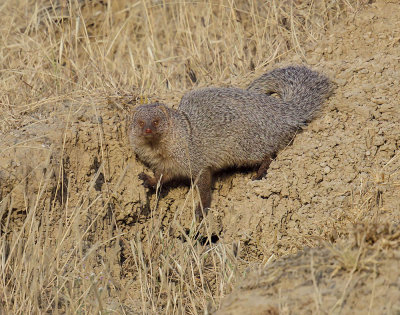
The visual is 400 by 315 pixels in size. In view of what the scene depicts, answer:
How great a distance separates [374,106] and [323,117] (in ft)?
1.22

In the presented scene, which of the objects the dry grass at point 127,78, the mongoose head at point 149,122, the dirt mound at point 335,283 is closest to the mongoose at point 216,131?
the mongoose head at point 149,122

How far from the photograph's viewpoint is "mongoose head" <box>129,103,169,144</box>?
13.2 feet

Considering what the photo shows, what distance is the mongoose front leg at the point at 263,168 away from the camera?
4227 mm

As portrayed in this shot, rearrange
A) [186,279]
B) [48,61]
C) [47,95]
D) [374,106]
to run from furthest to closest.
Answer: [48,61] < [47,95] < [374,106] < [186,279]

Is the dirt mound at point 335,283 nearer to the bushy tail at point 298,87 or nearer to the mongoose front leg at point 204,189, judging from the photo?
the mongoose front leg at point 204,189

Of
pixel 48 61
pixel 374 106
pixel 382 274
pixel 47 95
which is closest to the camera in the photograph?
pixel 382 274

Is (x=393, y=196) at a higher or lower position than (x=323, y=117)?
lower

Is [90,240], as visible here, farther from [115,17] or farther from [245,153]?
[115,17]

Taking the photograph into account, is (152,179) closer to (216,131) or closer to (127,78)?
(216,131)

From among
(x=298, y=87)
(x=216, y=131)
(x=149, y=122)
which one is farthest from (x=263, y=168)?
(x=149, y=122)

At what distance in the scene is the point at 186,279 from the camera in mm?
3459

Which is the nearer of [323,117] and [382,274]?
[382,274]

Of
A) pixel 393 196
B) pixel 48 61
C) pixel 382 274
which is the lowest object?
pixel 393 196

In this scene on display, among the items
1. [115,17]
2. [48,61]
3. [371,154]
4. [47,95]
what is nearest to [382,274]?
[371,154]
